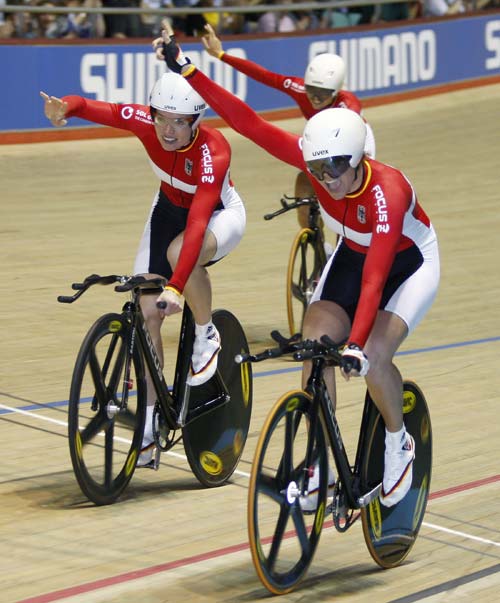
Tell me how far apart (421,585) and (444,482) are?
1122 millimetres

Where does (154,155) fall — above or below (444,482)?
above

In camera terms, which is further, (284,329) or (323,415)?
(284,329)

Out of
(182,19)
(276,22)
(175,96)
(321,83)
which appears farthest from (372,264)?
(276,22)

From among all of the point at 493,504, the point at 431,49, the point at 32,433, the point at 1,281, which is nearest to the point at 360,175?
the point at 493,504

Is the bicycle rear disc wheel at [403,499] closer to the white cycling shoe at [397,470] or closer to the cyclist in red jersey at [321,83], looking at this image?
the white cycling shoe at [397,470]

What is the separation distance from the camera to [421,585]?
4.61 m

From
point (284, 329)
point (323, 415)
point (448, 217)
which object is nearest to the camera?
point (323, 415)

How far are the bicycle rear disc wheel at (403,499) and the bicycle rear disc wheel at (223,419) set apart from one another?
100 centimetres

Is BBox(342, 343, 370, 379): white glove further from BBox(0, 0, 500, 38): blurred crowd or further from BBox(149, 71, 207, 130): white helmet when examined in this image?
BBox(0, 0, 500, 38): blurred crowd

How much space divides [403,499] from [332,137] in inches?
52.5

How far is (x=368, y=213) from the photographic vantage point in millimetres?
4574

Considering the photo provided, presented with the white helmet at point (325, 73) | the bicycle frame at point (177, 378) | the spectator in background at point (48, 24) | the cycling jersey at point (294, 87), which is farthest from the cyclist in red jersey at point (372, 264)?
the spectator in background at point (48, 24)

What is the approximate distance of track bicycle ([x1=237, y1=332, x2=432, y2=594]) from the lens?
13.7 ft

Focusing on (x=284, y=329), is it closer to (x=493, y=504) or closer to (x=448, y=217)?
(x=493, y=504)
